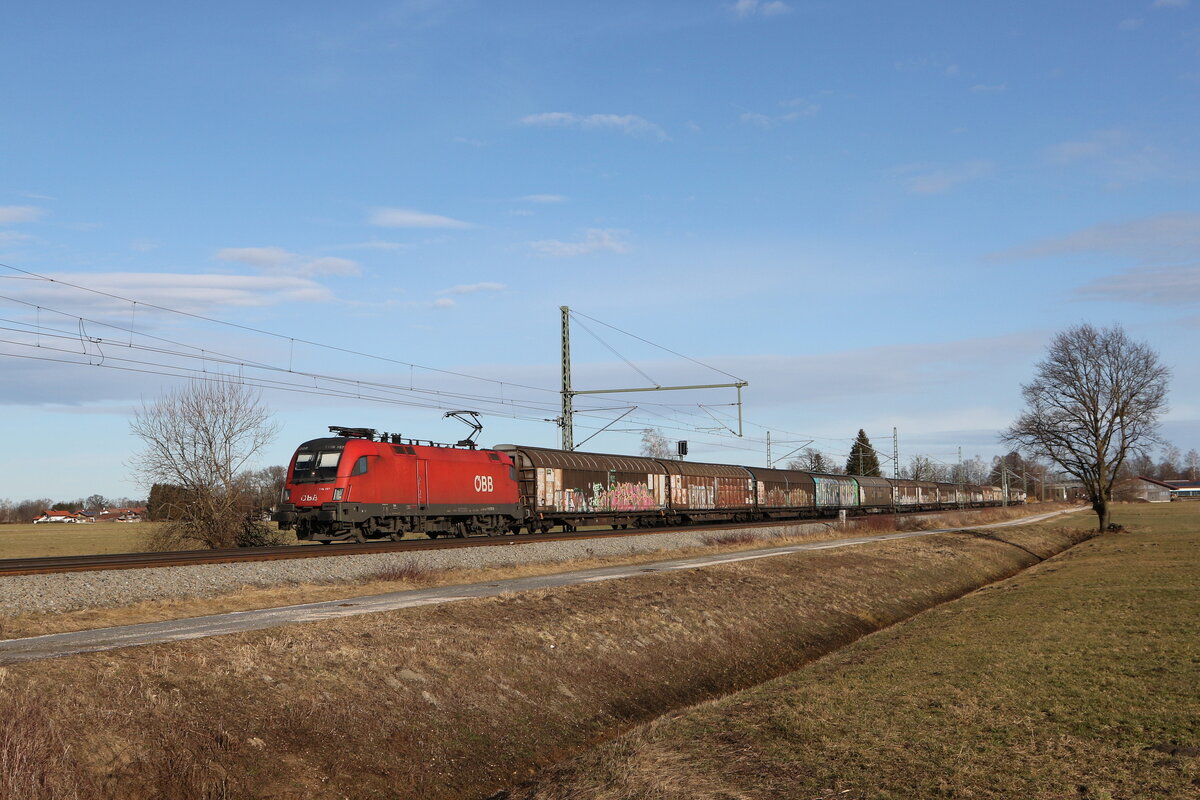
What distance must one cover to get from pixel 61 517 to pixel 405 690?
142489 mm

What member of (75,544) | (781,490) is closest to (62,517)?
(75,544)

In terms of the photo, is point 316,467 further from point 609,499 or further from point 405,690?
point 405,690

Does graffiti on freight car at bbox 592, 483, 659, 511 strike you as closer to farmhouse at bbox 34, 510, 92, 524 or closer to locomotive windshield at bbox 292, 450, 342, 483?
locomotive windshield at bbox 292, 450, 342, 483

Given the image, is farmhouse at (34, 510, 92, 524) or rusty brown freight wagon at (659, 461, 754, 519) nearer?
rusty brown freight wagon at (659, 461, 754, 519)

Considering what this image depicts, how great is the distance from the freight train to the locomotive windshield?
0.04 metres

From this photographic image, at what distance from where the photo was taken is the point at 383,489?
105 feet

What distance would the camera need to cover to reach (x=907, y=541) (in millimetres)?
40562

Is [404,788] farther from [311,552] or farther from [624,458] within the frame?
[624,458]

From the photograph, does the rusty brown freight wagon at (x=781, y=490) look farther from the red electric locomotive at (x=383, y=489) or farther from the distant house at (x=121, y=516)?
the distant house at (x=121, y=516)

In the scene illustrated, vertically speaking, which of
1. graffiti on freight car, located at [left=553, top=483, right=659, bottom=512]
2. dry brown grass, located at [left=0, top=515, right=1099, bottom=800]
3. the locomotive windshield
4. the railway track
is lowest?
dry brown grass, located at [left=0, top=515, right=1099, bottom=800]

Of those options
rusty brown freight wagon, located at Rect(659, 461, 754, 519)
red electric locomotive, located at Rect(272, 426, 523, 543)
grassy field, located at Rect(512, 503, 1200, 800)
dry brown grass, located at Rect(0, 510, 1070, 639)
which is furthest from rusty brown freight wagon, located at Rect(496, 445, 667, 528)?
grassy field, located at Rect(512, 503, 1200, 800)

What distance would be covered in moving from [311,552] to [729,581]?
38.0 feet

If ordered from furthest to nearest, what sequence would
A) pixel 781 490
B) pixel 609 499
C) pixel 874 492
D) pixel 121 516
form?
pixel 121 516
pixel 874 492
pixel 781 490
pixel 609 499

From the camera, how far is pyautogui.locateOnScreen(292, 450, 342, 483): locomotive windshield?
30594mm
